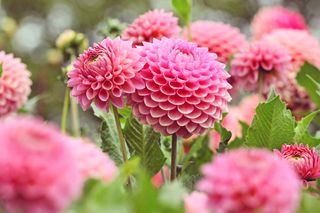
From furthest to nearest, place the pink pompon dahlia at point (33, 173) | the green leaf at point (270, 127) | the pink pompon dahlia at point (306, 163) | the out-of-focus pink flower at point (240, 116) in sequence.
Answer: the out-of-focus pink flower at point (240, 116), the green leaf at point (270, 127), the pink pompon dahlia at point (306, 163), the pink pompon dahlia at point (33, 173)

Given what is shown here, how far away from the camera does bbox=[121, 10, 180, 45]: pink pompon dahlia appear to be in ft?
4.53

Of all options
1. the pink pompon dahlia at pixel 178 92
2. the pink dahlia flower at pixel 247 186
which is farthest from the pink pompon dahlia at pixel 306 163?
the pink dahlia flower at pixel 247 186

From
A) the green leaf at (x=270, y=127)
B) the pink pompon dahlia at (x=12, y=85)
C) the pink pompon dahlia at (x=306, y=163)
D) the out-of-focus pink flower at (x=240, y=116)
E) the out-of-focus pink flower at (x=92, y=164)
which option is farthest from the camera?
the out-of-focus pink flower at (x=240, y=116)

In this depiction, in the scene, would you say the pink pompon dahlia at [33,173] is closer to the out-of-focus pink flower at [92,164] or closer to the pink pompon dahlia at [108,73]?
the out-of-focus pink flower at [92,164]

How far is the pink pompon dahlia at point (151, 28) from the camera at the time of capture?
1381 mm

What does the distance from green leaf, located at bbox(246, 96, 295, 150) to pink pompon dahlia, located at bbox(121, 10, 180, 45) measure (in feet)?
1.23

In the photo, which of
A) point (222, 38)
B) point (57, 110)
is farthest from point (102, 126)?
point (57, 110)

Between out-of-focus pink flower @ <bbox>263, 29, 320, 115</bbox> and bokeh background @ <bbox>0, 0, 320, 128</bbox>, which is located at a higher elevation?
bokeh background @ <bbox>0, 0, 320, 128</bbox>

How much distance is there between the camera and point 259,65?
5.11ft

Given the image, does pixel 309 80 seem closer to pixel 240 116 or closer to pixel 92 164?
pixel 240 116

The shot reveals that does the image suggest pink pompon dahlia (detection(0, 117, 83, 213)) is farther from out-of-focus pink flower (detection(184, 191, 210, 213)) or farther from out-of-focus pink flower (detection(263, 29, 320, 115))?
out-of-focus pink flower (detection(263, 29, 320, 115))

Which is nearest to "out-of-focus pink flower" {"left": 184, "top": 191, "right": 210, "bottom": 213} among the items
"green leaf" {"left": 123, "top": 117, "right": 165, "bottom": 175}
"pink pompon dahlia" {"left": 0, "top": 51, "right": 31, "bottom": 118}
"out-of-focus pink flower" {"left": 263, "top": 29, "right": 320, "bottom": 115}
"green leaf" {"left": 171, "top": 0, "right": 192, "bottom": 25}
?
"green leaf" {"left": 123, "top": 117, "right": 165, "bottom": 175}

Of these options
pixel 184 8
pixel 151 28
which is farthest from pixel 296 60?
pixel 151 28

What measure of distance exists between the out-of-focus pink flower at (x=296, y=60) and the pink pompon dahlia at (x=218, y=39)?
11cm
